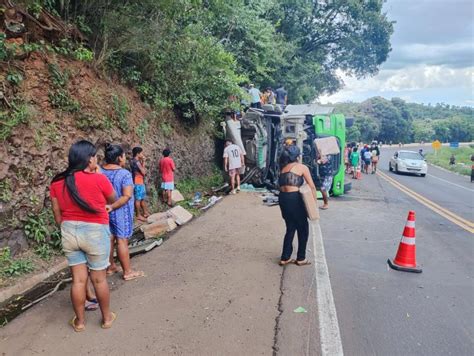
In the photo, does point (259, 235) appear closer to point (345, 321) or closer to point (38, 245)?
point (345, 321)

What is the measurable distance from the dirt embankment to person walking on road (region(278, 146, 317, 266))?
291 centimetres

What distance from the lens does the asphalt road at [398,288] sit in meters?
3.21

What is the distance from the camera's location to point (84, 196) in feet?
9.86

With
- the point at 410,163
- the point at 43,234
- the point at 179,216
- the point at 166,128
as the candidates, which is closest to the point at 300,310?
the point at 43,234

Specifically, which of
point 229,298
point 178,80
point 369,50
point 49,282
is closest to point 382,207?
point 178,80

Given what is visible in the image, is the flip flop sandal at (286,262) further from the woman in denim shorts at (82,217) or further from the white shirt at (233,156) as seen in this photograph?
the white shirt at (233,156)

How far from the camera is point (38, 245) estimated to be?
4.80m

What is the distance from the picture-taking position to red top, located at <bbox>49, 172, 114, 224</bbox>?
301 centimetres

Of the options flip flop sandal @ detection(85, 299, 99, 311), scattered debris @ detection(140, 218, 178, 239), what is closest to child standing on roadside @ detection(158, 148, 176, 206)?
scattered debris @ detection(140, 218, 178, 239)

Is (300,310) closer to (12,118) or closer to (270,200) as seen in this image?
(12,118)

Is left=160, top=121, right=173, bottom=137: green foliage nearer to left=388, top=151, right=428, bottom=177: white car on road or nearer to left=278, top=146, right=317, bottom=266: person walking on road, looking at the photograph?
left=278, top=146, right=317, bottom=266: person walking on road

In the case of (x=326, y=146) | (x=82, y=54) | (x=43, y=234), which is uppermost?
(x=82, y=54)

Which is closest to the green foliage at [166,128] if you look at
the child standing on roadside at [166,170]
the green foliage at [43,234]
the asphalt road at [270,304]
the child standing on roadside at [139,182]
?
the child standing on roadside at [166,170]

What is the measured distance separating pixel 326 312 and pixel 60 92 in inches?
200
